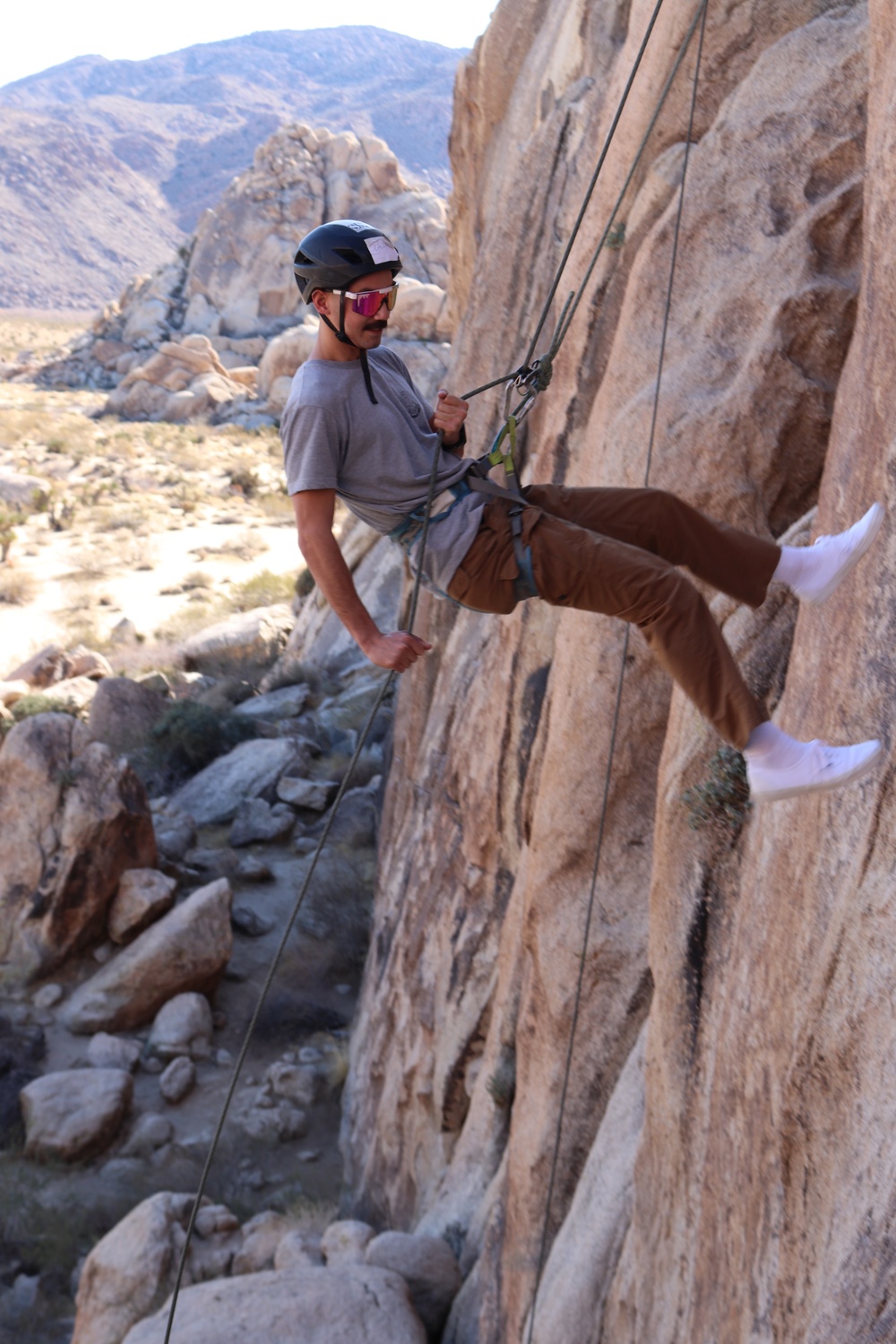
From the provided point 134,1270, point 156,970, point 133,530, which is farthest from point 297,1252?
point 133,530

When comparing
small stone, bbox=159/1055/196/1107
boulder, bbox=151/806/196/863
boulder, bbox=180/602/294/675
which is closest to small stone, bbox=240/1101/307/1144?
small stone, bbox=159/1055/196/1107

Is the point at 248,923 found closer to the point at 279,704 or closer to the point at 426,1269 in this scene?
the point at 279,704

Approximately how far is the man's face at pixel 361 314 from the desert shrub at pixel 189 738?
40.1 feet

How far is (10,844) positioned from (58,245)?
319 ft

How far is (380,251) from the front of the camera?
11.4 ft

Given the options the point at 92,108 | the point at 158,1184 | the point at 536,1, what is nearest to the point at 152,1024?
the point at 158,1184

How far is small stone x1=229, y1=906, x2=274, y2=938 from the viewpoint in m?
11.8

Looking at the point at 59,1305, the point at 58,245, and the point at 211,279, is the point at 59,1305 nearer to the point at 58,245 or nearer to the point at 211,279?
the point at 211,279

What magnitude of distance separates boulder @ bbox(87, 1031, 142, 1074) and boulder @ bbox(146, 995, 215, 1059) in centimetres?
21

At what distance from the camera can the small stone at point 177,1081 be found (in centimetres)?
953

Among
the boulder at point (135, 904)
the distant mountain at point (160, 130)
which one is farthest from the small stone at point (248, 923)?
the distant mountain at point (160, 130)

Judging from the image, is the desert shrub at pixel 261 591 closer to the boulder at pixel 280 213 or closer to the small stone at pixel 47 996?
the small stone at pixel 47 996

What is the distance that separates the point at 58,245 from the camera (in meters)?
95.2

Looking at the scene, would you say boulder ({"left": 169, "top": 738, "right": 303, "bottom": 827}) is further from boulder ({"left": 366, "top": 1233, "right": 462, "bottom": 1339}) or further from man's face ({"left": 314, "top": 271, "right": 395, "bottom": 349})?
man's face ({"left": 314, "top": 271, "right": 395, "bottom": 349})
